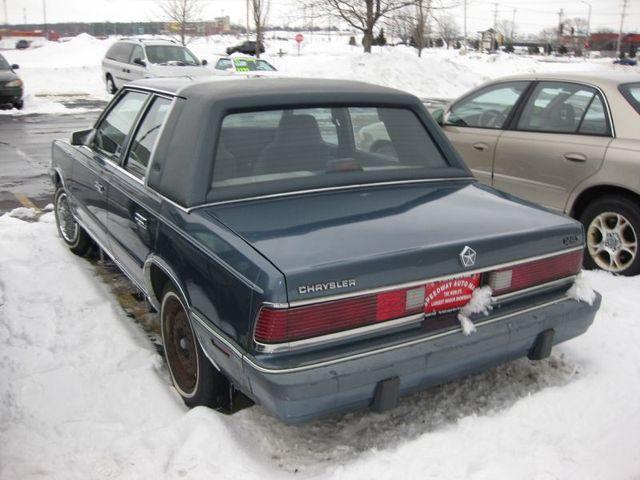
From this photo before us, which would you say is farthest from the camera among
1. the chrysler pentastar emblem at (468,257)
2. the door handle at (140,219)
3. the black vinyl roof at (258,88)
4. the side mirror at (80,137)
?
the side mirror at (80,137)

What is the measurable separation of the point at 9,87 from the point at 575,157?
1674cm

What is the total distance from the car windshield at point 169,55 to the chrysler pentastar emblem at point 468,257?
16944 millimetres

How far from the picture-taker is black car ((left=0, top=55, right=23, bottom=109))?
1773 centimetres

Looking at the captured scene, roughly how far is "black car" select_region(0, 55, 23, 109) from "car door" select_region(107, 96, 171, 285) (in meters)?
15.8

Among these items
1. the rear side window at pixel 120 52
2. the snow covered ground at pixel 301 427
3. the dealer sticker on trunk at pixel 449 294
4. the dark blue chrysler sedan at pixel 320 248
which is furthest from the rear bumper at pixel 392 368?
the rear side window at pixel 120 52

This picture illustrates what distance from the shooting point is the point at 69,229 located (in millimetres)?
5812

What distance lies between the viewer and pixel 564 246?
322cm

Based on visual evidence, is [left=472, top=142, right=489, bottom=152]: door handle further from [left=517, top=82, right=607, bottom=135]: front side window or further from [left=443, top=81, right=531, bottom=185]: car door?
[left=517, top=82, right=607, bottom=135]: front side window

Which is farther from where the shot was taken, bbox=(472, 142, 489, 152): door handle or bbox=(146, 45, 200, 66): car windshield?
→ bbox=(146, 45, 200, 66): car windshield

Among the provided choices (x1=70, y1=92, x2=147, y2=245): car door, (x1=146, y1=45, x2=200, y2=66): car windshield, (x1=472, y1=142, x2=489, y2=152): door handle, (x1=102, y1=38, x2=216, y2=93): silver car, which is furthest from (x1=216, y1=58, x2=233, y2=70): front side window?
(x1=70, y1=92, x2=147, y2=245): car door

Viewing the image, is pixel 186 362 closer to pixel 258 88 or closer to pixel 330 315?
pixel 330 315

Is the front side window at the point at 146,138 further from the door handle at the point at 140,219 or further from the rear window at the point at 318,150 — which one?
the rear window at the point at 318,150

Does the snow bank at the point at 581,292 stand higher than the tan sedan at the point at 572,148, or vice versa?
the tan sedan at the point at 572,148

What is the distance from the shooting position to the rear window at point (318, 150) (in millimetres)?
3324
